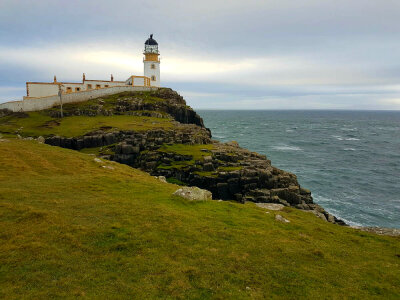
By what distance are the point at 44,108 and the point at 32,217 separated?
237 feet

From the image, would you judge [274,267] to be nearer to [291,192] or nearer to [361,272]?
[361,272]

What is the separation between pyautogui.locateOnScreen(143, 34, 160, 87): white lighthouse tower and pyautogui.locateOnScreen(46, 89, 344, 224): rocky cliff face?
Answer: 42.6 m

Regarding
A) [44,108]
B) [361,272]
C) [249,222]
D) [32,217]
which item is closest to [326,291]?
[361,272]

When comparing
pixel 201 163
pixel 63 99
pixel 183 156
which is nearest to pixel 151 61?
pixel 63 99

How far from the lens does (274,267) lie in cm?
1334

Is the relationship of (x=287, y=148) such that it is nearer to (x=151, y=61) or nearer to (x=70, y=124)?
(x=151, y=61)

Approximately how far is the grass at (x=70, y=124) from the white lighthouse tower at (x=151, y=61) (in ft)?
91.4

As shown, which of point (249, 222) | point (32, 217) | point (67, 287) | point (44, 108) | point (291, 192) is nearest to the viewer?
point (67, 287)

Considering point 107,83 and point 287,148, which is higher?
point 107,83

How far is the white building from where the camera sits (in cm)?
7850

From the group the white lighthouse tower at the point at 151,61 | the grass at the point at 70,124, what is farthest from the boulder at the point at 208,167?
the white lighthouse tower at the point at 151,61

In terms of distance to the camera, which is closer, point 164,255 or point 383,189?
point 164,255

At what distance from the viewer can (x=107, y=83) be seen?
91.8 meters

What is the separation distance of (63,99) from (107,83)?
16818mm
